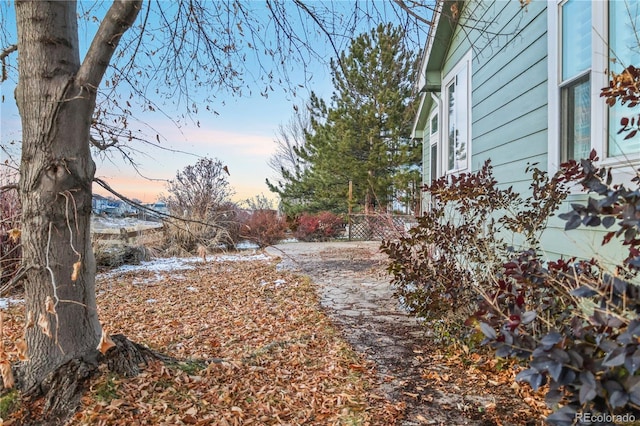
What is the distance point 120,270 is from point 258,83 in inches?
213

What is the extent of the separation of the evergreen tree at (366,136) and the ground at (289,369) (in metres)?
11.1

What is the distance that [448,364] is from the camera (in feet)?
9.85

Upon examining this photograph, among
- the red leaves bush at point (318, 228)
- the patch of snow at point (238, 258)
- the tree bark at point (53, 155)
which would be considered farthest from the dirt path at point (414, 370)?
the red leaves bush at point (318, 228)

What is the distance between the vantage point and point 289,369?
114 inches

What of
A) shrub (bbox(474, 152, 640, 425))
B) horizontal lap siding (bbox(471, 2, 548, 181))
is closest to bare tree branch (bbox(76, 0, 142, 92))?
shrub (bbox(474, 152, 640, 425))

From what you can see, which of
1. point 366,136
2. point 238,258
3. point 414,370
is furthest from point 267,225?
point 414,370

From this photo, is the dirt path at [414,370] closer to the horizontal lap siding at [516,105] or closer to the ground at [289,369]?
the ground at [289,369]

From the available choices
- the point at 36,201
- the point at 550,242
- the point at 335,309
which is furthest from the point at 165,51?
the point at 550,242

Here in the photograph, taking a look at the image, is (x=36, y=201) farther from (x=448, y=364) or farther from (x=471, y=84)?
(x=471, y=84)

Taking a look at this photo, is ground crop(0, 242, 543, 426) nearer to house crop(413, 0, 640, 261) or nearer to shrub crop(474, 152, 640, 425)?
shrub crop(474, 152, 640, 425)

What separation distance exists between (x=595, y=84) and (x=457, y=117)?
11.1ft

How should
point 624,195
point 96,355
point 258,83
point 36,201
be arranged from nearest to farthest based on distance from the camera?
point 624,195 < point 36,201 < point 96,355 < point 258,83

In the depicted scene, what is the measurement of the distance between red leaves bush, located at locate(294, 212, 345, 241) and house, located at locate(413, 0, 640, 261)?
8.57 m

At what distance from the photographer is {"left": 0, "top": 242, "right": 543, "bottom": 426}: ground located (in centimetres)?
222
